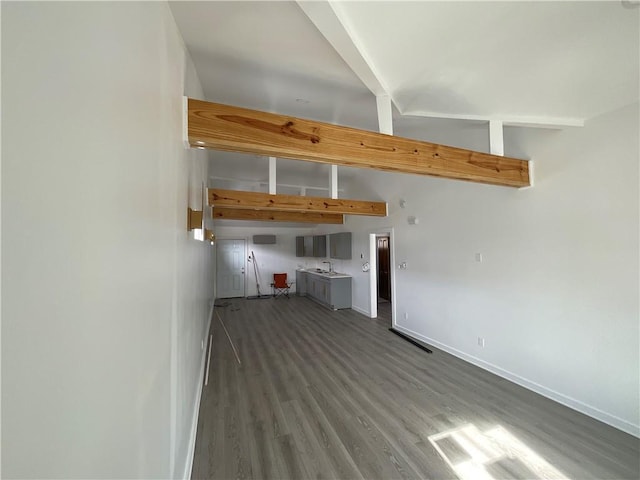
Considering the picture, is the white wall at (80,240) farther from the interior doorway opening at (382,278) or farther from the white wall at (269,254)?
the white wall at (269,254)

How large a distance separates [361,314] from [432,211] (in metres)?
3.05

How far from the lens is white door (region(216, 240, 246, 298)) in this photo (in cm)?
816

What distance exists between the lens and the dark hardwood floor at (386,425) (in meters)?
1.86

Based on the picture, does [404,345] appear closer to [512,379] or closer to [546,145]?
[512,379]

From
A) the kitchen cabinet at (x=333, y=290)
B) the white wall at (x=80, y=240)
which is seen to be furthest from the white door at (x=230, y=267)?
the white wall at (x=80, y=240)

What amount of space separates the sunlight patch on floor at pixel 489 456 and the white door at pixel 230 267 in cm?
719

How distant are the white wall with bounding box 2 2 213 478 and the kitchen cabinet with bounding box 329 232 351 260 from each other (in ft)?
18.5

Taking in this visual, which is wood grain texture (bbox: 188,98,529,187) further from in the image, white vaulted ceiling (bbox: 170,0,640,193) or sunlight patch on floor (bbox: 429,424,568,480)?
sunlight patch on floor (bbox: 429,424,568,480)

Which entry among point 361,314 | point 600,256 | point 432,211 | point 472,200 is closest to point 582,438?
point 600,256

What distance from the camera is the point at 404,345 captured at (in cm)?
413

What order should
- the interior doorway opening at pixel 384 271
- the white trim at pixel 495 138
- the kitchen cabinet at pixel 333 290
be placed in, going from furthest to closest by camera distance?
1. the interior doorway opening at pixel 384 271
2. the kitchen cabinet at pixel 333 290
3. the white trim at pixel 495 138

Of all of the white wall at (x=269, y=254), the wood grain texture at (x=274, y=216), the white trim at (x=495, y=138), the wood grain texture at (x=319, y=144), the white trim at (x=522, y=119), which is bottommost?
the white wall at (x=269, y=254)

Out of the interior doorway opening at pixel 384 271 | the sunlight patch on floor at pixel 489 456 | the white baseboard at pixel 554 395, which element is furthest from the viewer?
the interior doorway opening at pixel 384 271

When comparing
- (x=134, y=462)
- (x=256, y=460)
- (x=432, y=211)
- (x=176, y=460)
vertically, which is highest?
(x=432, y=211)
